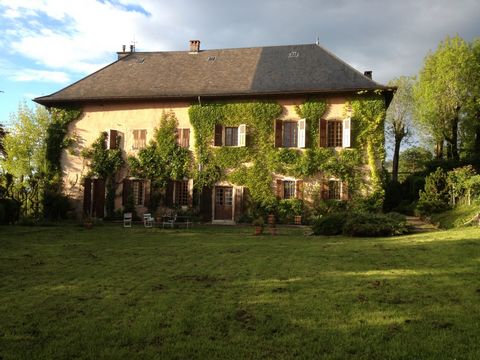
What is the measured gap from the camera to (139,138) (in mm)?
20922

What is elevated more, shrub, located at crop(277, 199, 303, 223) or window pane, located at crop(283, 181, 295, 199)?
window pane, located at crop(283, 181, 295, 199)

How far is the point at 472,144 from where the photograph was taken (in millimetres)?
27969

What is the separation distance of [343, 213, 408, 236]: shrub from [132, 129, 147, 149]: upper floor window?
11.9 metres

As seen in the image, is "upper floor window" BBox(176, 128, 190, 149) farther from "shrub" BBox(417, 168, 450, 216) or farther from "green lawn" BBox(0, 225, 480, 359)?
"green lawn" BBox(0, 225, 480, 359)

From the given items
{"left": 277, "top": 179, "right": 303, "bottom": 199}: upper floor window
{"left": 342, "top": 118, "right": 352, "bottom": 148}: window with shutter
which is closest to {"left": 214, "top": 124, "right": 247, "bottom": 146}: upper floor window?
{"left": 277, "top": 179, "right": 303, "bottom": 199}: upper floor window

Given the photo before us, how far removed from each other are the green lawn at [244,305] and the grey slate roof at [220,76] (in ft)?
41.0

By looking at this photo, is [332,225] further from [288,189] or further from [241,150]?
[241,150]

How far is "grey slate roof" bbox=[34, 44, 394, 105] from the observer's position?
776 inches

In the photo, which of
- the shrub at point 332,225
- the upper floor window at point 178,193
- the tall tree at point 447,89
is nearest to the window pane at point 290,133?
the upper floor window at point 178,193

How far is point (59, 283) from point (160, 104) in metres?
15.8

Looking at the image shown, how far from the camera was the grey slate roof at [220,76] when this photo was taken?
1972 centimetres

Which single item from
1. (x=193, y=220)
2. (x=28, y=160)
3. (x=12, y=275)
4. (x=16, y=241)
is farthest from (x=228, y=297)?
(x=28, y=160)

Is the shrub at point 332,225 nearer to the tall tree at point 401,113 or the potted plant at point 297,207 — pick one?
the potted plant at point 297,207

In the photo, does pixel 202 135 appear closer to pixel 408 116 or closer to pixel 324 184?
pixel 324 184
